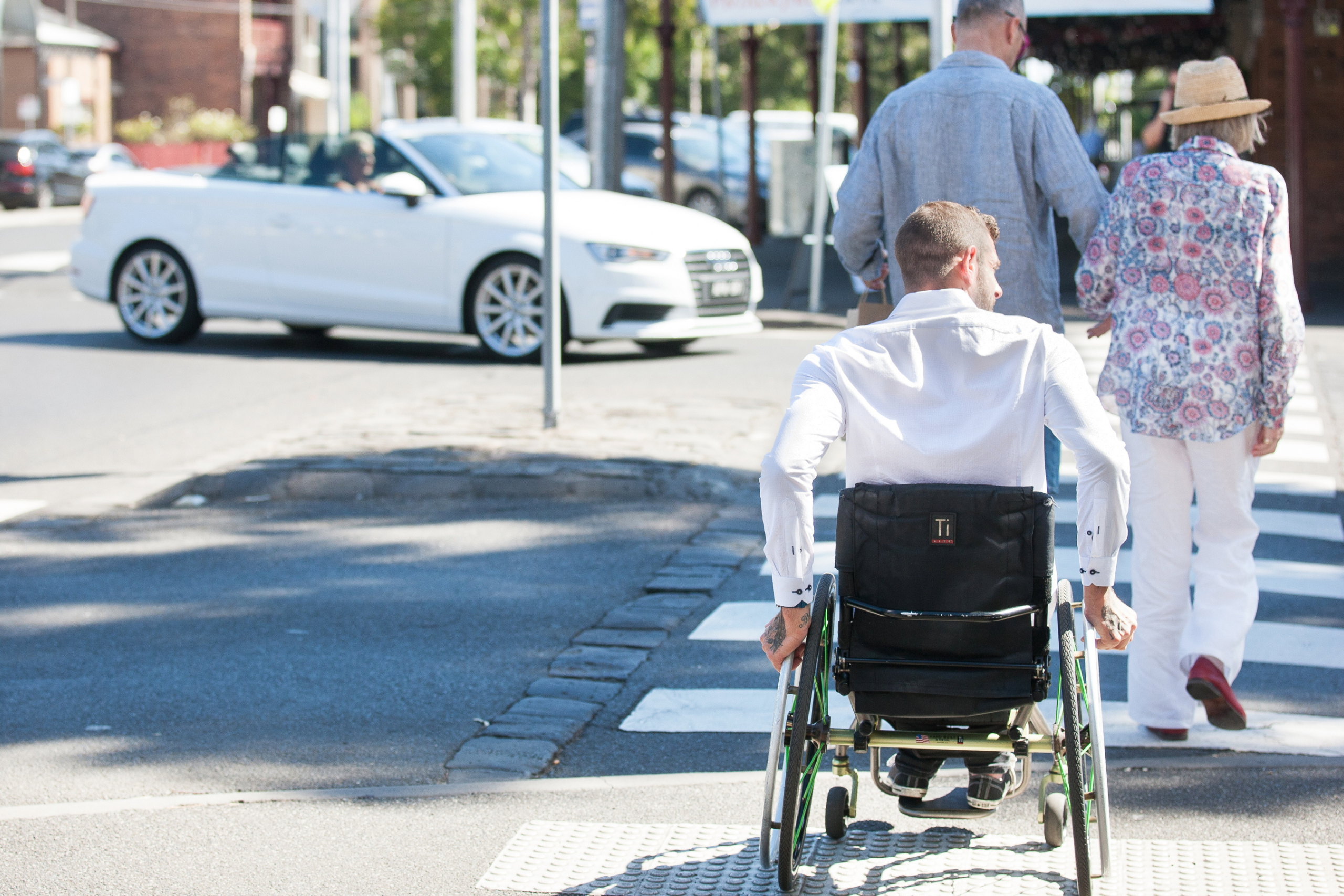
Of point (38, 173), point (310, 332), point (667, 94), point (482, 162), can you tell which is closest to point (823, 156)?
point (482, 162)

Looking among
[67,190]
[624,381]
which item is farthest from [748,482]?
[67,190]

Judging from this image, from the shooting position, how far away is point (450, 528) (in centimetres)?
760

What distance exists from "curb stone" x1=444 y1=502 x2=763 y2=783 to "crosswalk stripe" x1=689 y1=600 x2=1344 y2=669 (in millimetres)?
142

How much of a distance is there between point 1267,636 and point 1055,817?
2.48 m

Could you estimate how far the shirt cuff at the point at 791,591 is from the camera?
11.2 ft

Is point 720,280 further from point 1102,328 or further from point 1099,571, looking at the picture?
point 1099,571

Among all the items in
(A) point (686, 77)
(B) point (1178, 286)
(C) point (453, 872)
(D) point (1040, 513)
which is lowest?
(C) point (453, 872)

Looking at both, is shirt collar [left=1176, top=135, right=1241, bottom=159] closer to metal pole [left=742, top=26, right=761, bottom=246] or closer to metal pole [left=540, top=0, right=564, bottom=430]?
metal pole [left=540, top=0, right=564, bottom=430]

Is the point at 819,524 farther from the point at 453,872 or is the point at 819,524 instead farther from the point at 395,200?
the point at 395,200

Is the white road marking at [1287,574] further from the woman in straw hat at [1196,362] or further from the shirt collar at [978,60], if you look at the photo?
the shirt collar at [978,60]

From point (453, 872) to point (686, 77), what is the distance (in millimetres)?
66624

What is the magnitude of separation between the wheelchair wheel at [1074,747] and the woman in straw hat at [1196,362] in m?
1.34

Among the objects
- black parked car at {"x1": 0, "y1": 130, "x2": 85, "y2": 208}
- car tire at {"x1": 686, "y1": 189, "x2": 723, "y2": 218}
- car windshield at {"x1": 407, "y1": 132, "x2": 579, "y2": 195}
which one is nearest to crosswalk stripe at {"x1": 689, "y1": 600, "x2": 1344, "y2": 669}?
car windshield at {"x1": 407, "y1": 132, "x2": 579, "y2": 195}

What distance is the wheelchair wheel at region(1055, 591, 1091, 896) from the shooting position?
3.20 m
